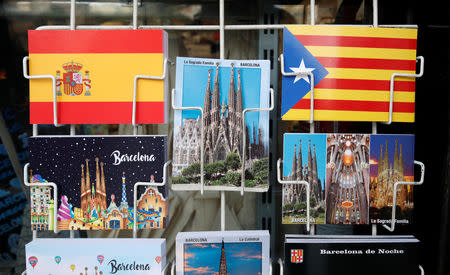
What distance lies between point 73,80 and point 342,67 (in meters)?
0.79

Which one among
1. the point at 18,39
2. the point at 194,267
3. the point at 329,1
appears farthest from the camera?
the point at 18,39

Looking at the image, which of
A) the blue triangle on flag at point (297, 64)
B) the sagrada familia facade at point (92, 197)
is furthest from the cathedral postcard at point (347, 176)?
the sagrada familia facade at point (92, 197)

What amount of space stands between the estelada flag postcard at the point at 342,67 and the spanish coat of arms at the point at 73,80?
0.58m

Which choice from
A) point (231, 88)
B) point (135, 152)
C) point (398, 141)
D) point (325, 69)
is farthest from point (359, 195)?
point (135, 152)

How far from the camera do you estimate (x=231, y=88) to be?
3.55 feet

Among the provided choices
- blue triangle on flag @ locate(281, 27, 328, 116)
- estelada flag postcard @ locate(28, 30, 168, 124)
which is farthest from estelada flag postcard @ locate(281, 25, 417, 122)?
estelada flag postcard @ locate(28, 30, 168, 124)

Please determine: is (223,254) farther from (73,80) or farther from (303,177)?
(73,80)

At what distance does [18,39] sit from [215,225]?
1.11m

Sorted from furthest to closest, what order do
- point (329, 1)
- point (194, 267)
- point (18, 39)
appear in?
point (18, 39) → point (329, 1) → point (194, 267)

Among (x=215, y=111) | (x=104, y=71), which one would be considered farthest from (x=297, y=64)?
(x=104, y=71)

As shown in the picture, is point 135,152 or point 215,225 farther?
point 215,225

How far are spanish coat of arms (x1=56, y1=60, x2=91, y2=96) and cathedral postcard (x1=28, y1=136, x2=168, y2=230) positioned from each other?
135 mm

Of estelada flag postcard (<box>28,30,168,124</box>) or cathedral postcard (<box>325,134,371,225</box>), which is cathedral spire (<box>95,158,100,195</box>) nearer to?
estelada flag postcard (<box>28,30,168,124</box>)

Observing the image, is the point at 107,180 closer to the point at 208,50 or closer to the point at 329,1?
the point at 208,50
